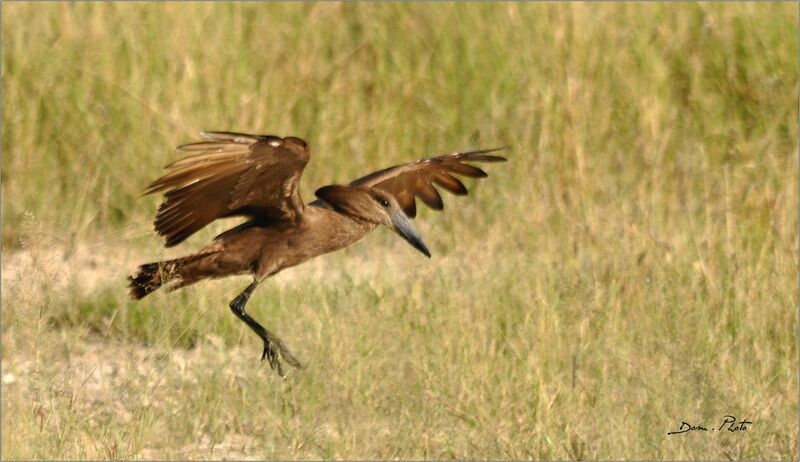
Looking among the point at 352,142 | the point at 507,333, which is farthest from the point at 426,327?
the point at 352,142

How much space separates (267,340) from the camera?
6.14 m

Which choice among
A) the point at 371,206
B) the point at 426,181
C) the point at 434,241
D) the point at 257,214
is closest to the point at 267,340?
the point at 257,214

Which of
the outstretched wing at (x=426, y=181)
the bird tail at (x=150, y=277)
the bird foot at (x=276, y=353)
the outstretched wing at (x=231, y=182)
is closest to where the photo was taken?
the outstretched wing at (x=231, y=182)

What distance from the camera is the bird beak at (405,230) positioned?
606cm

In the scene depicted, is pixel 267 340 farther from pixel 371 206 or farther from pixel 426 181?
pixel 426 181

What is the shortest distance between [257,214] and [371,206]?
0.43 meters

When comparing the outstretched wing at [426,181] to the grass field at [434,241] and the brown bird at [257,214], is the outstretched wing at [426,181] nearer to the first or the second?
the brown bird at [257,214]

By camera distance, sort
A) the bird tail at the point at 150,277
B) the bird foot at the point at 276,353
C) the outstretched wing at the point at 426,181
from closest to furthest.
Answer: the bird tail at the point at 150,277, the bird foot at the point at 276,353, the outstretched wing at the point at 426,181

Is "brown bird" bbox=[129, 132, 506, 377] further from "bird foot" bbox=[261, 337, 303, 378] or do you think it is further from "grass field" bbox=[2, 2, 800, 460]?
"grass field" bbox=[2, 2, 800, 460]

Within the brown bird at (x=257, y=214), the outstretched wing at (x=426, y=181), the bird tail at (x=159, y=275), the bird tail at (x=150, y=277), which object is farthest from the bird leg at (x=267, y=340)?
the outstretched wing at (x=426, y=181)

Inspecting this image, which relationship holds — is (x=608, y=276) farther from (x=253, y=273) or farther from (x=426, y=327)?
(x=253, y=273)

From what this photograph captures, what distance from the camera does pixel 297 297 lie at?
21.8ft

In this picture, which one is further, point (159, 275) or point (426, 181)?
point (426, 181)

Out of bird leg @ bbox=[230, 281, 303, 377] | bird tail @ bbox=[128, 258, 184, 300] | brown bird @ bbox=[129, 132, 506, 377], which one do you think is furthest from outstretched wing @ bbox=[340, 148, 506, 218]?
bird tail @ bbox=[128, 258, 184, 300]
